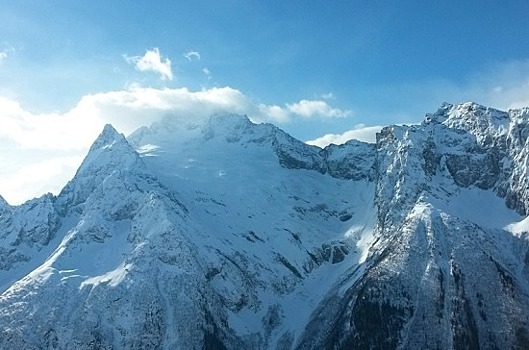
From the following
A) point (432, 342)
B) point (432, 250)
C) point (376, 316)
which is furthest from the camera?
point (432, 250)

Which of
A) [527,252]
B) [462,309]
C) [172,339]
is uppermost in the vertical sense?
[527,252]

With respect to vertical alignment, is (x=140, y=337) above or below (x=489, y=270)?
below

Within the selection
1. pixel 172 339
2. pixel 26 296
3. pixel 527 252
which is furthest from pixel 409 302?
pixel 26 296

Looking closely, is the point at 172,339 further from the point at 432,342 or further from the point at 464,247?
the point at 464,247

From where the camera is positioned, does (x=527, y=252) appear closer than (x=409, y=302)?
No

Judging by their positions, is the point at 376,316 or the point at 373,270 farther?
the point at 373,270

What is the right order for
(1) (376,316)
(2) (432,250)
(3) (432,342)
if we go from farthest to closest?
(2) (432,250)
(1) (376,316)
(3) (432,342)

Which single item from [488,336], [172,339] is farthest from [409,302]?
[172,339]

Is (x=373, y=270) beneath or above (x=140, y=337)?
above

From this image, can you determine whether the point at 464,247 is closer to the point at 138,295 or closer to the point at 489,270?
the point at 489,270
